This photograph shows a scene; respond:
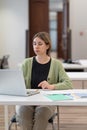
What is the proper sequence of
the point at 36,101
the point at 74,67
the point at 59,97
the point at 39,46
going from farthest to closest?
the point at 74,67, the point at 39,46, the point at 59,97, the point at 36,101

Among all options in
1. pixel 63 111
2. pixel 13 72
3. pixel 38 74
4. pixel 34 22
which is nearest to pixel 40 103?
pixel 13 72

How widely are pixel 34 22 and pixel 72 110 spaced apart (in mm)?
5456

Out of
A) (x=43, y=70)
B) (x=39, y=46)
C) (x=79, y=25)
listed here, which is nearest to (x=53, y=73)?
(x=43, y=70)

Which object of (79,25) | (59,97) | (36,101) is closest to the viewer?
(36,101)

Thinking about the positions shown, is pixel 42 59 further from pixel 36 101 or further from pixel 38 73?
pixel 36 101

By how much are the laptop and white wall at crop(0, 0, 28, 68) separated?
7249mm

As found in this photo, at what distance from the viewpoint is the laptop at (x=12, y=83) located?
2.52m

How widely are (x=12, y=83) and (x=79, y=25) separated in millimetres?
7135

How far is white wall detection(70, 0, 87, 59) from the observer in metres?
9.35

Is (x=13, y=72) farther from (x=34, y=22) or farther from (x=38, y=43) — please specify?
(x=34, y=22)

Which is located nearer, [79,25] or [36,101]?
[36,101]

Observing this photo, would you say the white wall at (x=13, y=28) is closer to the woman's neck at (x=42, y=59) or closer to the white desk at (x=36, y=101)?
the woman's neck at (x=42, y=59)

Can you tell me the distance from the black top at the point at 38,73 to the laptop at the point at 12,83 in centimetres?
42

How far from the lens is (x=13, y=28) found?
977 centimetres
